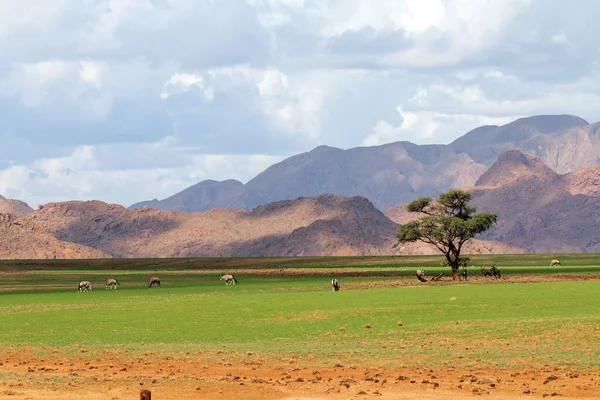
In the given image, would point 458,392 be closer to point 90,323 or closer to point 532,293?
point 90,323

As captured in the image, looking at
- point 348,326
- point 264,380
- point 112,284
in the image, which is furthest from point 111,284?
point 264,380

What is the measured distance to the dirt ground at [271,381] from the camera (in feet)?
82.4

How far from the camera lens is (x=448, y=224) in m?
95.8

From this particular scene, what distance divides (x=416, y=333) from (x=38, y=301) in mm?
35365

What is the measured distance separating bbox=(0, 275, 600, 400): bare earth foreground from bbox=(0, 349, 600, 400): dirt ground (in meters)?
0.03

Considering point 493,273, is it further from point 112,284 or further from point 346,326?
point 346,326

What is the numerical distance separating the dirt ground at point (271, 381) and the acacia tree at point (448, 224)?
6447cm

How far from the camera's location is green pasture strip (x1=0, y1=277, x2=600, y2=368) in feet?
111

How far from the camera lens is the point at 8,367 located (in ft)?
104

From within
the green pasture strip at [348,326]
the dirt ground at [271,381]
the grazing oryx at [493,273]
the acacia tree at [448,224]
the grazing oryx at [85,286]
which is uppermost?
the acacia tree at [448,224]

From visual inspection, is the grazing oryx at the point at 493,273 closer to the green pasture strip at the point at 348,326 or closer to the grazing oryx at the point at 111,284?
the green pasture strip at the point at 348,326

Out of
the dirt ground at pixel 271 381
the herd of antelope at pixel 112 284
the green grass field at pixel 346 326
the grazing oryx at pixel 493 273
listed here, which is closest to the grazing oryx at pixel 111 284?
the herd of antelope at pixel 112 284

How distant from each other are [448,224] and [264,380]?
6981 centimetres

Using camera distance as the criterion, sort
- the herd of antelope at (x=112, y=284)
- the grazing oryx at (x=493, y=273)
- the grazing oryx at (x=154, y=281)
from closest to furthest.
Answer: the herd of antelope at (x=112, y=284) → the grazing oryx at (x=154, y=281) → the grazing oryx at (x=493, y=273)
